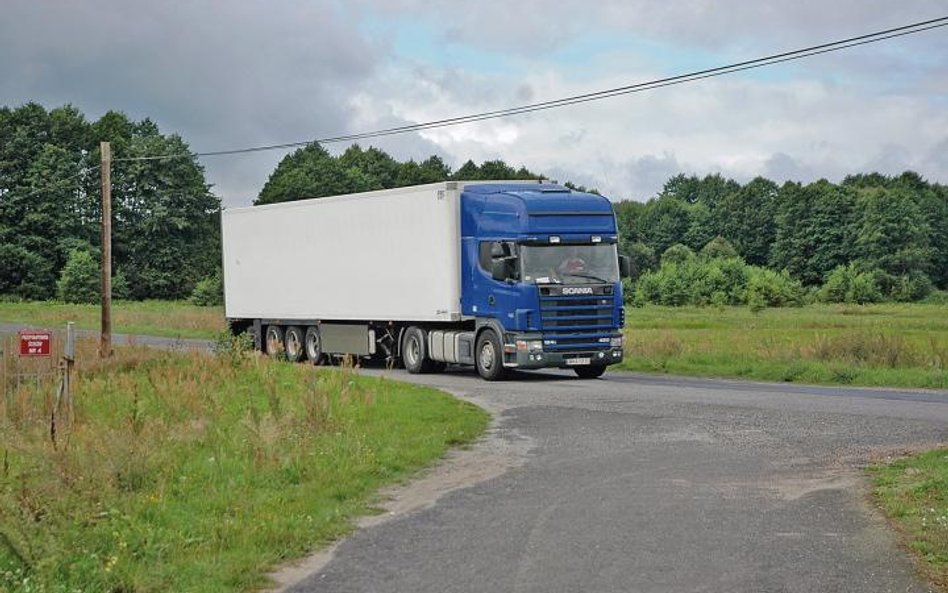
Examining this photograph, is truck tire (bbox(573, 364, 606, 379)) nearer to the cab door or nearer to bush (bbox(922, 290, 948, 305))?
the cab door

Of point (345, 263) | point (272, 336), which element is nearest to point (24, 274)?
point (272, 336)

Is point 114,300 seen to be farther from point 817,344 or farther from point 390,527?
point 390,527

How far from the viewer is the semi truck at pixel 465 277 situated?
26406 millimetres

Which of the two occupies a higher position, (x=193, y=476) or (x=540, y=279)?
(x=540, y=279)

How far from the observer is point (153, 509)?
33.7 ft

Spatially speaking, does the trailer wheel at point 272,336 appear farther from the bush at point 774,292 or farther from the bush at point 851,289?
the bush at point 851,289

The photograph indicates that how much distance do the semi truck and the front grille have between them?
26mm

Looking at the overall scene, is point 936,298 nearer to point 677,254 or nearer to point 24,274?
point 677,254

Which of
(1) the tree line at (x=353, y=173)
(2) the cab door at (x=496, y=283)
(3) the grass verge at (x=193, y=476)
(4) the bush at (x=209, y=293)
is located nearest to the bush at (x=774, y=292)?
(1) the tree line at (x=353, y=173)

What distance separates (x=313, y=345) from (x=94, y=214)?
71.9 m

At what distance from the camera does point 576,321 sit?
2683 cm

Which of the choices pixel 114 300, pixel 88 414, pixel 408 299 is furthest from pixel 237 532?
pixel 114 300

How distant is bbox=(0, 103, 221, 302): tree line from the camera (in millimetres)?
94688

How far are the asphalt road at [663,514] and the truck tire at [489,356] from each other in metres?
7.54
